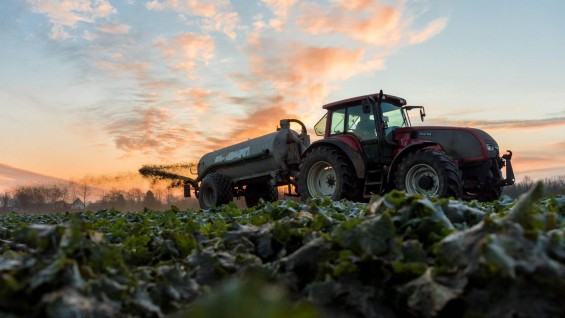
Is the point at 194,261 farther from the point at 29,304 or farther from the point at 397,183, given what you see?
the point at 397,183

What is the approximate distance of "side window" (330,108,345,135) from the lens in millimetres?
10711

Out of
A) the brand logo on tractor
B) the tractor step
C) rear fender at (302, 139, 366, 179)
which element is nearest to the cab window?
rear fender at (302, 139, 366, 179)

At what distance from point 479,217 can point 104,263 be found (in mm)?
2013

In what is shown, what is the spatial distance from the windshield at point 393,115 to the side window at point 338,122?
1.07 metres

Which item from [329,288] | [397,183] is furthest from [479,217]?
[397,183]

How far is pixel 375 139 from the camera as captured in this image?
9891 millimetres

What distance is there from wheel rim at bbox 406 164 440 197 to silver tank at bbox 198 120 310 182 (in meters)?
4.60

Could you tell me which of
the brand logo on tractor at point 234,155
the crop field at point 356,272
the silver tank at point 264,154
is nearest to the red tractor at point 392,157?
the silver tank at point 264,154

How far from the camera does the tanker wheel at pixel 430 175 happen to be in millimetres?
7977

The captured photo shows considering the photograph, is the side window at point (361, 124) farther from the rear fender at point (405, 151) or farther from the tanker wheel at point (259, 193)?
the tanker wheel at point (259, 193)

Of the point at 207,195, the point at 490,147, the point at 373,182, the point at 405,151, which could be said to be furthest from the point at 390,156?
the point at 207,195

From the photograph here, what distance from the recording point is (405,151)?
8852mm

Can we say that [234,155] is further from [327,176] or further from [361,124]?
[361,124]

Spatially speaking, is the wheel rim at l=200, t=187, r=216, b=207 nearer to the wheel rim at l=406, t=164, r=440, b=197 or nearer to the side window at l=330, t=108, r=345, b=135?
Result: the side window at l=330, t=108, r=345, b=135
